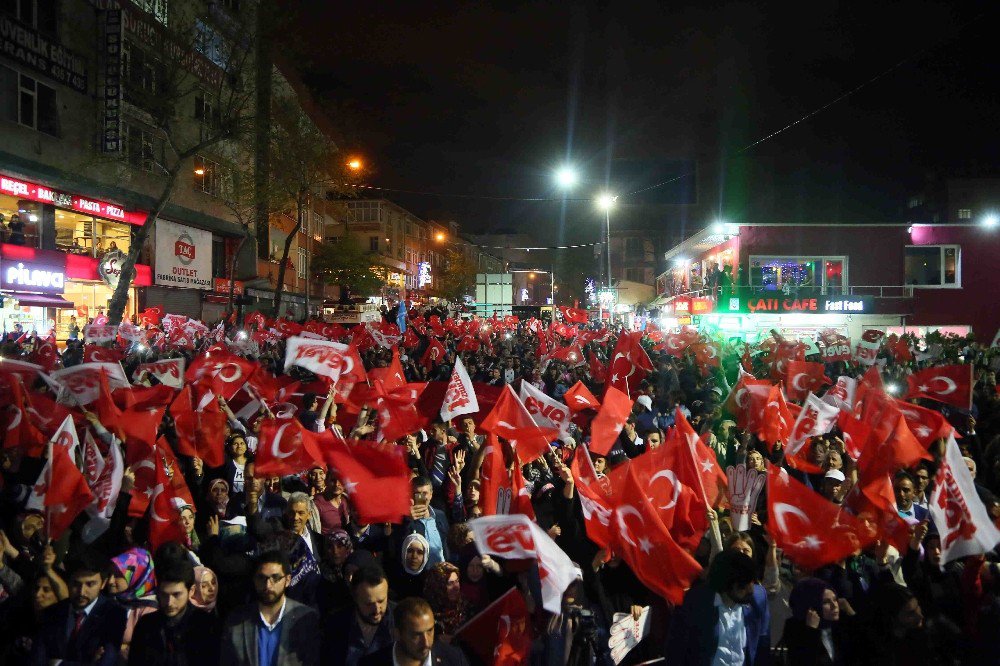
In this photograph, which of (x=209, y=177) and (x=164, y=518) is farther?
(x=209, y=177)

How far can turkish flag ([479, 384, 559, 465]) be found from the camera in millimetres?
7262

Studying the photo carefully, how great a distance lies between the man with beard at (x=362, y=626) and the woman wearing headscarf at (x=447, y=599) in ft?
1.44

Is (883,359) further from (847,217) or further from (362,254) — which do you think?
(362,254)

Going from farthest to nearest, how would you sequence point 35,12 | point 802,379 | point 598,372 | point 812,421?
point 35,12
point 598,372
point 802,379
point 812,421

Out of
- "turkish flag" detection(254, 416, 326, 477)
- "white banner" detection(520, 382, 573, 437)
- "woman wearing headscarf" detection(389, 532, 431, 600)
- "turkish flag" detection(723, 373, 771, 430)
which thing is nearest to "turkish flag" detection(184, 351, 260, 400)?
"turkish flag" detection(254, 416, 326, 477)

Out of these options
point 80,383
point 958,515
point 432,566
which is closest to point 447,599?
point 432,566

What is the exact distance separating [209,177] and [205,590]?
1288 inches

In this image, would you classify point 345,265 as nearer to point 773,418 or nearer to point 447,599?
point 773,418

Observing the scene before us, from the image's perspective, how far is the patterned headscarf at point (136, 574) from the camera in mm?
4781

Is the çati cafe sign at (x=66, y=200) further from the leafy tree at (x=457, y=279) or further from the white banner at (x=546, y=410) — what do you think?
the leafy tree at (x=457, y=279)

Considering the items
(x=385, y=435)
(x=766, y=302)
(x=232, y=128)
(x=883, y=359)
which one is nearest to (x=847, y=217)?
(x=766, y=302)

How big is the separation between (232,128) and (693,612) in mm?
23009

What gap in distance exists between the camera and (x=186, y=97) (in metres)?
31.8

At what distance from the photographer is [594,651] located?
14.9ft
